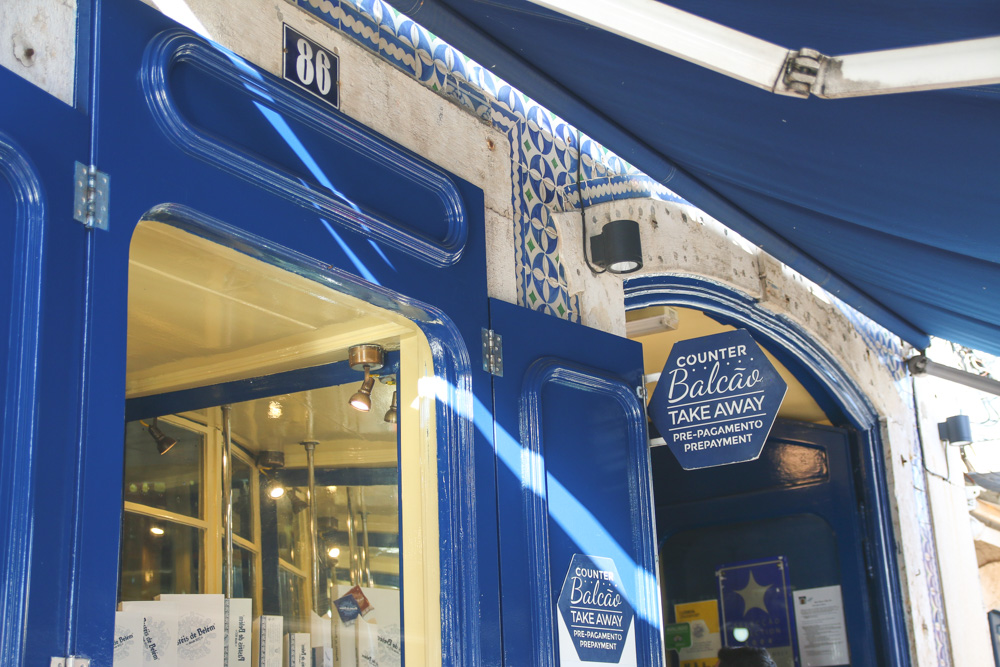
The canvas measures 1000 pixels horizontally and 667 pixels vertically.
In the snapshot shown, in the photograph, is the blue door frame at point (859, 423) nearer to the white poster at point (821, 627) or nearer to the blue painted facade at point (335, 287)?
the white poster at point (821, 627)

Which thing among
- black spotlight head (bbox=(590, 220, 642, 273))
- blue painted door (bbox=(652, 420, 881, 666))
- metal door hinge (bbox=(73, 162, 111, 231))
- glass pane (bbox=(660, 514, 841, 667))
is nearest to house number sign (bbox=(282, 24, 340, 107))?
metal door hinge (bbox=(73, 162, 111, 231))

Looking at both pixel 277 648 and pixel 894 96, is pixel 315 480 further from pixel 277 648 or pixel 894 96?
pixel 894 96

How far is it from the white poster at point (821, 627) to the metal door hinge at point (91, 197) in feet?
16.5

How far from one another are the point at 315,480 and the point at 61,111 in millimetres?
2119

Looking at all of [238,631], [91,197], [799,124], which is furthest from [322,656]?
[799,124]

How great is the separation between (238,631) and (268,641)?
5.5 inches

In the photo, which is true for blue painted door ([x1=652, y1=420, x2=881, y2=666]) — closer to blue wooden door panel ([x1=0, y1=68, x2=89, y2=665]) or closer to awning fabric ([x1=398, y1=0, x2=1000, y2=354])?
awning fabric ([x1=398, y1=0, x2=1000, y2=354])

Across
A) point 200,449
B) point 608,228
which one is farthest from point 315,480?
point 608,228

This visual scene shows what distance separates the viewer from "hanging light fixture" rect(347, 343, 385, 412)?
11.9 feet

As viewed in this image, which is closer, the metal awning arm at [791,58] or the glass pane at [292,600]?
the metal awning arm at [791,58]

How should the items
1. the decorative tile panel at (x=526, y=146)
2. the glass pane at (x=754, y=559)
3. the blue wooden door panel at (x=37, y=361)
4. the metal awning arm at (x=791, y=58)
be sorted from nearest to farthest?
the blue wooden door panel at (x=37, y=361) < the metal awning arm at (x=791, y=58) < the decorative tile panel at (x=526, y=146) < the glass pane at (x=754, y=559)

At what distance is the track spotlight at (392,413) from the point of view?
3566 mm

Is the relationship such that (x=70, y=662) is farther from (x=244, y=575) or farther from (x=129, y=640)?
(x=244, y=575)

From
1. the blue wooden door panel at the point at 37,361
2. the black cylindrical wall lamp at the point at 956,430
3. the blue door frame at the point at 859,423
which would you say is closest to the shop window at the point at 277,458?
the blue wooden door panel at the point at 37,361
